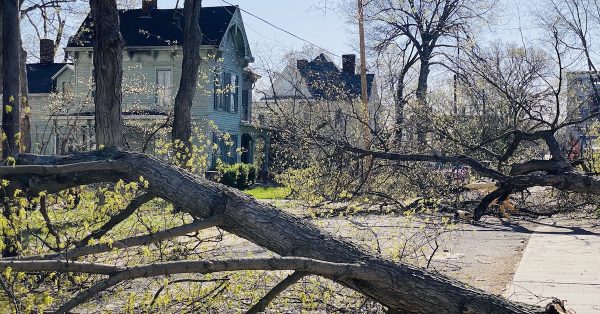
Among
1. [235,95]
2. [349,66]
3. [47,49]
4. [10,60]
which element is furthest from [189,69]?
[349,66]

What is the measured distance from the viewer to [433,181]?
50.0ft

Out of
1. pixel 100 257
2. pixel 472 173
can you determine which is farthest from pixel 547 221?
pixel 100 257

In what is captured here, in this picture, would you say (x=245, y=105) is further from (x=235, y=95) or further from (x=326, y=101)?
(x=326, y=101)

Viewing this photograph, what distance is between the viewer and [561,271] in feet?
30.9

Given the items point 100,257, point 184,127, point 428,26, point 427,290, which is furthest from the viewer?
point 428,26

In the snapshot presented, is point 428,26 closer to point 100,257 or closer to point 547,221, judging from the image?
point 547,221

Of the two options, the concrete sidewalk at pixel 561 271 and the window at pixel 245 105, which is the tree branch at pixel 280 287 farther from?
the window at pixel 245 105

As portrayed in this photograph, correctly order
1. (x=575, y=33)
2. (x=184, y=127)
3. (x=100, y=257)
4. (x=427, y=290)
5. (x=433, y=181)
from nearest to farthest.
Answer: (x=427, y=290) → (x=100, y=257) → (x=433, y=181) → (x=184, y=127) → (x=575, y=33)

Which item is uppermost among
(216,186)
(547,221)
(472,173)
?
(216,186)

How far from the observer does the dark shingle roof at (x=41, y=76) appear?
34125 millimetres

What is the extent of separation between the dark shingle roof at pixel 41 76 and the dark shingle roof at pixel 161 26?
4.56 meters

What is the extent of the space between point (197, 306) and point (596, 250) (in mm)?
7601

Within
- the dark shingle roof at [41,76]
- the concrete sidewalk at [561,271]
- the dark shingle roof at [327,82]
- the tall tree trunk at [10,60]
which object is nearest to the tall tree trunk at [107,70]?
the tall tree trunk at [10,60]

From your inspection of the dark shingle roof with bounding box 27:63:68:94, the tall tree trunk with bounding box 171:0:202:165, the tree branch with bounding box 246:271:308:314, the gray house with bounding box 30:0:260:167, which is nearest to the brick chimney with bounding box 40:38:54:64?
the dark shingle roof with bounding box 27:63:68:94
